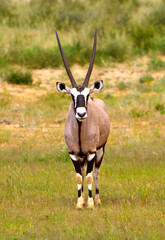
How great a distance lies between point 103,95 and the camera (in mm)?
19281

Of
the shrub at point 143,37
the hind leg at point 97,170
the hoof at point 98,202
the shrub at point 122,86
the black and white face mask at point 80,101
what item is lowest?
the shrub at point 122,86

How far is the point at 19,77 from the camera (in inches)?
815

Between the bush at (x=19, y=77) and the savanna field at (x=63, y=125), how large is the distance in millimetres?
39

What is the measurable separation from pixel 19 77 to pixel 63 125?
6086 millimetres

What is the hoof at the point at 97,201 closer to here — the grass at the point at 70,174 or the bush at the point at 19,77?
the grass at the point at 70,174

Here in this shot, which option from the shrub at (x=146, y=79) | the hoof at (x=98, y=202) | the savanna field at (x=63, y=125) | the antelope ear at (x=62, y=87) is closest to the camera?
A: the savanna field at (x=63, y=125)

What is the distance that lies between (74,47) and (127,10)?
14197 mm

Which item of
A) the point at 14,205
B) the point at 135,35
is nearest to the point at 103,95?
the point at 135,35

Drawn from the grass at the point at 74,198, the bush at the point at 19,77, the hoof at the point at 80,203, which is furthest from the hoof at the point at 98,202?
the bush at the point at 19,77

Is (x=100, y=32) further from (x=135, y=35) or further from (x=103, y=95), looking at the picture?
(x=103, y=95)

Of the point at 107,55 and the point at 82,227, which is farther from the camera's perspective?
the point at 107,55

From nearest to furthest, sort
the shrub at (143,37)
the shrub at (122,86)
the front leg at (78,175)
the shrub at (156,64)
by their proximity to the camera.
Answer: the front leg at (78,175) → the shrub at (122,86) → the shrub at (156,64) → the shrub at (143,37)

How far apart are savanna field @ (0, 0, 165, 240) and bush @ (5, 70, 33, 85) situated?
4 centimetres

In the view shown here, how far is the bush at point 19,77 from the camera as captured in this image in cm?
2070
